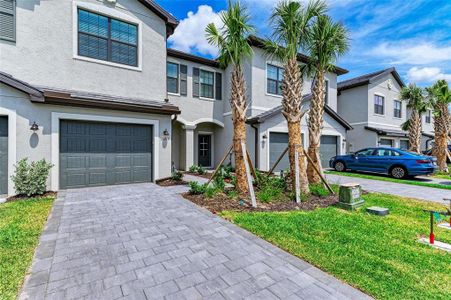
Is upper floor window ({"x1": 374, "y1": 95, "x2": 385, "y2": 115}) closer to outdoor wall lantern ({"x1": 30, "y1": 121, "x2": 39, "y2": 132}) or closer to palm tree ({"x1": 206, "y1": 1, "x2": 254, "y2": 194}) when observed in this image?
palm tree ({"x1": 206, "y1": 1, "x2": 254, "y2": 194})

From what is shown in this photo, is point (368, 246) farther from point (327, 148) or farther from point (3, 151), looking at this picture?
point (327, 148)

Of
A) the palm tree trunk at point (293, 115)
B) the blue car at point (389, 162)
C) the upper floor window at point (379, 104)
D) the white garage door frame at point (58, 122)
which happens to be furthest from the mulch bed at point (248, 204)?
the upper floor window at point (379, 104)

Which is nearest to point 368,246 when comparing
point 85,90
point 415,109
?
point 85,90

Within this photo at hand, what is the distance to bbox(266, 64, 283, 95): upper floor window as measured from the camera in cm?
1516

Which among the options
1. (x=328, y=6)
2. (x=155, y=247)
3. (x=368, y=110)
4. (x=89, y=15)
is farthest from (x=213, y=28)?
(x=368, y=110)

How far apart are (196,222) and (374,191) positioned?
791cm

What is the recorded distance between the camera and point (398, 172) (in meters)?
13.0

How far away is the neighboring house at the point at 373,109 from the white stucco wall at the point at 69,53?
17.6m

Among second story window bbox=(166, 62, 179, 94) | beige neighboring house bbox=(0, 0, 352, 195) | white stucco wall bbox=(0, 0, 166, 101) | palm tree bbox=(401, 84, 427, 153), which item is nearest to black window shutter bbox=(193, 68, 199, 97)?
second story window bbox=(166, 62, 179, 94)

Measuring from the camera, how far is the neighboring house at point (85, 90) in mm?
7762

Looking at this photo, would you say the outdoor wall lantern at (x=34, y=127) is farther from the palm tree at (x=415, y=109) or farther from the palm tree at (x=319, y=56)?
the palm tree at (x=415, y=109)

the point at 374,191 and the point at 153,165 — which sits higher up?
the point at 153,165

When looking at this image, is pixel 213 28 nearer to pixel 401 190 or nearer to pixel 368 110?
pixel 401 190

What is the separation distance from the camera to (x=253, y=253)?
390 cm
